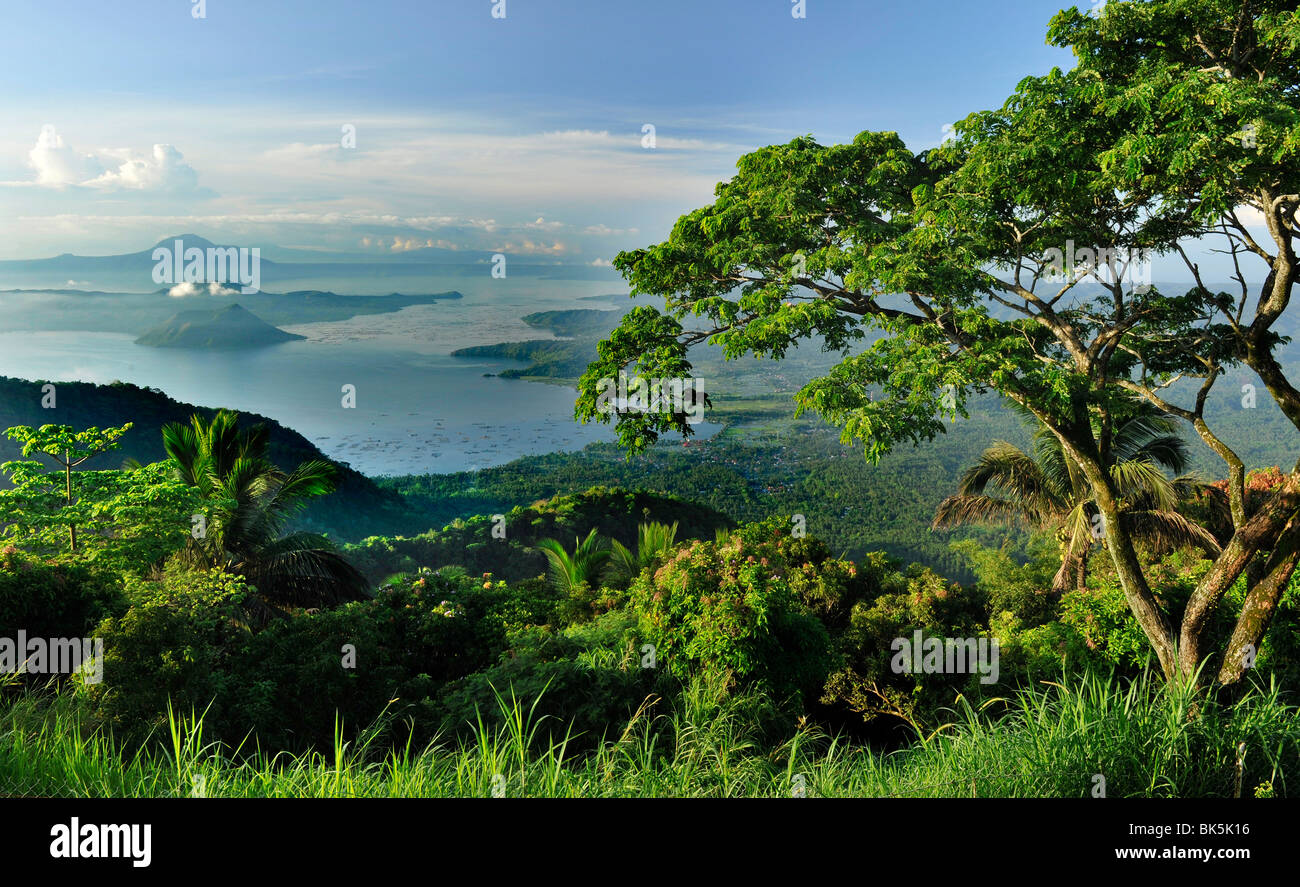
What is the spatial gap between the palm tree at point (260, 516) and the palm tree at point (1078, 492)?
10.7 metres

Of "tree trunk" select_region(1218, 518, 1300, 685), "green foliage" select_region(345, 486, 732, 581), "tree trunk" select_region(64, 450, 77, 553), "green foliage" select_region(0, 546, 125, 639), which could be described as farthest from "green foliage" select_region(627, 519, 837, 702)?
"green foliage" select_region(345, 486, 732, 581)

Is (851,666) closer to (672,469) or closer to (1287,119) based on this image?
(1287,119)

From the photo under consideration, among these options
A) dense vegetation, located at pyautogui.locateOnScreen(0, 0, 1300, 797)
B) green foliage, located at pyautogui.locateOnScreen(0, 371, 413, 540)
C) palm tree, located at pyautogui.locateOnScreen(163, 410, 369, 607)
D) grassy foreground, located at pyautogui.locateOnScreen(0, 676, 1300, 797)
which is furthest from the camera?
green foliage, located at pyautogui.locateOnScreen(0, 371, 413, 540)

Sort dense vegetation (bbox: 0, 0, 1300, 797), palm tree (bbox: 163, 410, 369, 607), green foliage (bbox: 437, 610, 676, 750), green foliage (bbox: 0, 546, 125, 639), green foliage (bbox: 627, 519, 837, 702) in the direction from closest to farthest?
dense vegetation (bbox: 0, 0, 1300, 797) → green foliage (bbox: 437, 610, 676, 750) → green foliage (bbox: 627, 519, 837, 702) → green foliage (bbox: 0, 546, 125, 639) → palm tree (bbox: 163, 410, 369, 607)

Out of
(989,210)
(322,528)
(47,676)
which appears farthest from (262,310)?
(989,210)

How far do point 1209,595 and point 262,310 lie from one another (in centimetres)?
5256

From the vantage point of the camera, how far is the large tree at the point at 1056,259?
18.4 ft

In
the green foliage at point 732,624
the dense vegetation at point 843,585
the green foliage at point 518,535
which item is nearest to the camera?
the dense vegetation at point 843,585

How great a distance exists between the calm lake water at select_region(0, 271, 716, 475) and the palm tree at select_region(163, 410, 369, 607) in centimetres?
2451

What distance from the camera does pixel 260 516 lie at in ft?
37.4

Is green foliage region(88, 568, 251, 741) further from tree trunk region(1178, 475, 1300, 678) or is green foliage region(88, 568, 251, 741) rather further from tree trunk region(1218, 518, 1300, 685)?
tree trunk region(1218, 518, 1300, 685)

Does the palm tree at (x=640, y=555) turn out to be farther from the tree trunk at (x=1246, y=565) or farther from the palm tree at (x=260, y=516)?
the tree trunk at (x=1246, y=565)

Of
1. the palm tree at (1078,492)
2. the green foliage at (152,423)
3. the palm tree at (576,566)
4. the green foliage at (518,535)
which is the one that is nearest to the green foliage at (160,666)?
the palm tree at (576,566)

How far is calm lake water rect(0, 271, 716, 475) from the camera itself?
35.9 m
